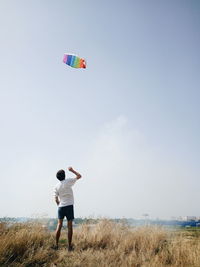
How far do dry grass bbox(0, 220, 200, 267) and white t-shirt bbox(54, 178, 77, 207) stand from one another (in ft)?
3.52

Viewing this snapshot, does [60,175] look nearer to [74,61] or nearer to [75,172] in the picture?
[75,172]

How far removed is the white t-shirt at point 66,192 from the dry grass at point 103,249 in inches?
42.2

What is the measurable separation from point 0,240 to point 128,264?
2.47 metres

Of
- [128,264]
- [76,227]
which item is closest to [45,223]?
[76,227]

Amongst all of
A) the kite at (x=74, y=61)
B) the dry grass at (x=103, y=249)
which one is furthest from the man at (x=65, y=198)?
the kite at (x=74, y=61)

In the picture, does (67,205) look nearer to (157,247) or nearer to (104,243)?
(104,243)

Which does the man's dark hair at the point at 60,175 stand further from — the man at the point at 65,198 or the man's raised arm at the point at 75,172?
the man's raised arm at the point at 75,172

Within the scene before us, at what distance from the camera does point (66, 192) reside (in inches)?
259

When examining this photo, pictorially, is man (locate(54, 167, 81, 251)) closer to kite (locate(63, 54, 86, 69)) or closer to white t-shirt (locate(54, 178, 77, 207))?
white t-shirt (locate(54, 178, 77, 207))

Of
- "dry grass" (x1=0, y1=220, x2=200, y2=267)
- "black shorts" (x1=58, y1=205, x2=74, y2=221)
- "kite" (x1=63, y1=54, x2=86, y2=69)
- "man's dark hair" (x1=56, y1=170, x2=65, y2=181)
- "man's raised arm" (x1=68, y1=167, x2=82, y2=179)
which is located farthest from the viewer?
"kite" (x1=63, y1=54, x2=86, y2=69)

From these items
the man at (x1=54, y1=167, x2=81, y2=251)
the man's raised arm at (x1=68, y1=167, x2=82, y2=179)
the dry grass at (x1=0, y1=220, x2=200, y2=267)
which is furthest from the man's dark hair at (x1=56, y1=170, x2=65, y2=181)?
the dry grass at (x1=0, y1=220, x2=200, y2=267)

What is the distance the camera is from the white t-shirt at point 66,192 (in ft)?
21.4

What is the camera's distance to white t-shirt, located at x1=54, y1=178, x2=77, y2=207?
6.53 meters

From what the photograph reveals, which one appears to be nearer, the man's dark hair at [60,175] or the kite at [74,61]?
the man's dark hair at [60,175]
